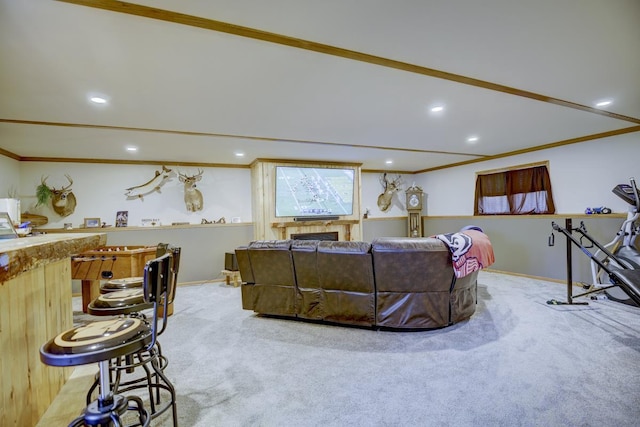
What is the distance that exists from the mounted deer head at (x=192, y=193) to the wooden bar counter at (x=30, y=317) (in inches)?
146

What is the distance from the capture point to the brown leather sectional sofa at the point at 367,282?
9.77ft

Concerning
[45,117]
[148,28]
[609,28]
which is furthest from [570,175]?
[45,117]

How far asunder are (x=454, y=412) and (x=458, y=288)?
1.53 m

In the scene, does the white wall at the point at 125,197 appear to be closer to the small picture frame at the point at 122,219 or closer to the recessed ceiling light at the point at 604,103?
the small picture frame at the point at 122,219

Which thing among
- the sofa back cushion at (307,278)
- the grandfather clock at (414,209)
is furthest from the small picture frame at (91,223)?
the grandfather clock at (414,209)

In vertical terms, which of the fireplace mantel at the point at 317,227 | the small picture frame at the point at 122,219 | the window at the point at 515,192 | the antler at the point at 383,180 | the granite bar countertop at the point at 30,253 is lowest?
the fireplace mantel at the point at 317,227

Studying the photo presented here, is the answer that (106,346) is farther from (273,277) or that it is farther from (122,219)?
(122,219)

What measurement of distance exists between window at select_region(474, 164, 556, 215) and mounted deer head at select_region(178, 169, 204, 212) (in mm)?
5931

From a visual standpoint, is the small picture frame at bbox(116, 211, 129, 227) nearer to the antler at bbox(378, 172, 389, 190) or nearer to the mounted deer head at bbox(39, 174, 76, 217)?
the mounted deer head at bbox(39, 174, 76, 217)

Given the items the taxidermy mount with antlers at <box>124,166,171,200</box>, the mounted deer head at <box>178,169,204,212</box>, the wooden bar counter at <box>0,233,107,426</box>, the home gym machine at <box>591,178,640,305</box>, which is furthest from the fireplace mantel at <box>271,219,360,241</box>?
the home gym machine at <box>591,178,640,305</box>

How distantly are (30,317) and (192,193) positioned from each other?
427cm

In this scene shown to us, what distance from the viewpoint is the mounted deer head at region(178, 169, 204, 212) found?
5840 millimetres

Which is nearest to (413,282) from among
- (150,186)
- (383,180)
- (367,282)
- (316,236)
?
(367,282)

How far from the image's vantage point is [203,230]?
19.3ft
